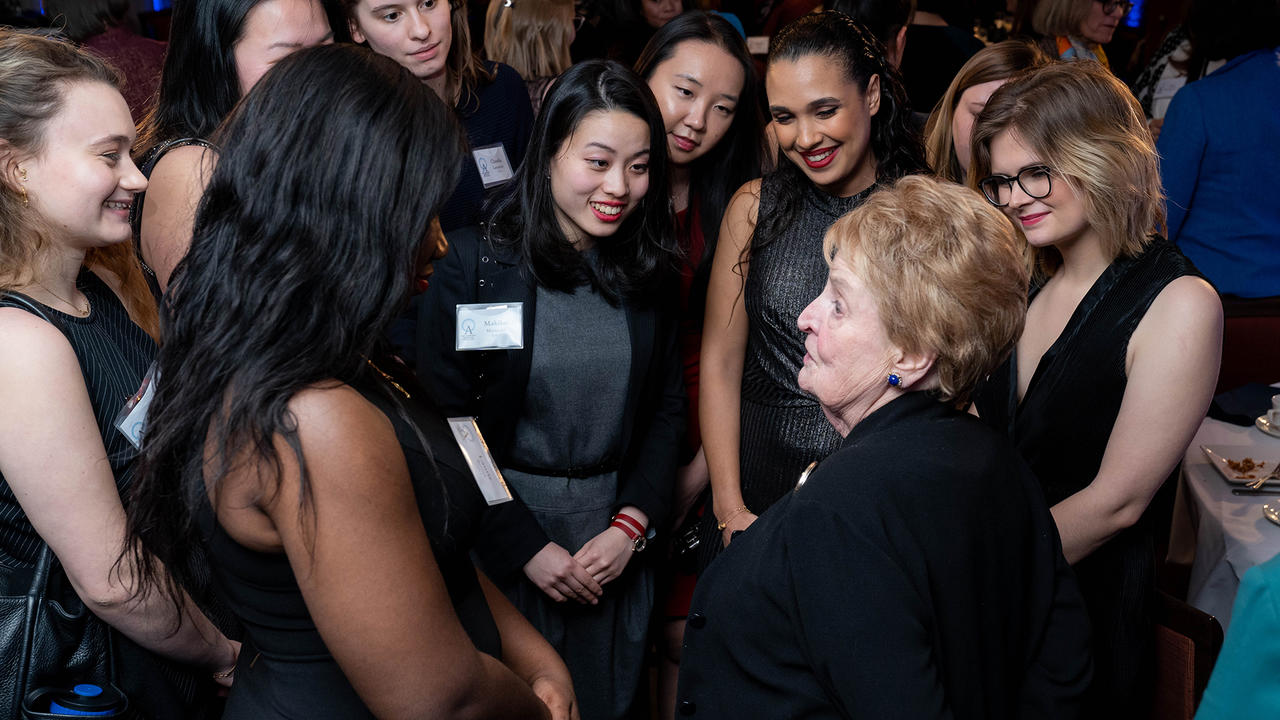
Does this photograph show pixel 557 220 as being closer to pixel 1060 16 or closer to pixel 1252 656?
pixel 1252 656

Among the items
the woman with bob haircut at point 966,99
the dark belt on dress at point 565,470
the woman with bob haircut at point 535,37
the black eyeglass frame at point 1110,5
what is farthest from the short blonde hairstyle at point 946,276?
the black eyeglass frame at point 1110,5

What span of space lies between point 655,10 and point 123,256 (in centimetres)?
341

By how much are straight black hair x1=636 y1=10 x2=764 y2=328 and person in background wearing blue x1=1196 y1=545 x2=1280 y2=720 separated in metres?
1.76

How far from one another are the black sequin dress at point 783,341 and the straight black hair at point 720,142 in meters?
0.34

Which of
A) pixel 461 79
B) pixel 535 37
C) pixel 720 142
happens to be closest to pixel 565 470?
pixel 720 142

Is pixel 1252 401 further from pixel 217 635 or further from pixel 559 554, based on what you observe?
pixel 217 635

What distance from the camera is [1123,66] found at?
6.68 metres

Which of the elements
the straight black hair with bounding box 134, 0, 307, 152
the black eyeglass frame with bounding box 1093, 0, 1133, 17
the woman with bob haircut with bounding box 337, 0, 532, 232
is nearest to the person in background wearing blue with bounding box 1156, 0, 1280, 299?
the black eyeglass frame with bounding box 1093, 0, 1133, 17

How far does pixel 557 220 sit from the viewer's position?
7.09ft

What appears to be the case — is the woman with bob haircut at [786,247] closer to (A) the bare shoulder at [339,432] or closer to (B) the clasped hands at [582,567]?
(B) the clasped hands at [582,567]

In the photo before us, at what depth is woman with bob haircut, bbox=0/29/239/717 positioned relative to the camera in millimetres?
1340

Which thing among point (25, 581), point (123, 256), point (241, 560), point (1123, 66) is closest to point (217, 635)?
point (25, 581)

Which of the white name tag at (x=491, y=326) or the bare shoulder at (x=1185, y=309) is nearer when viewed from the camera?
the bare shoulder at (x=1185, y=309)

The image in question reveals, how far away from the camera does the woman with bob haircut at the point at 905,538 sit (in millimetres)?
1153
